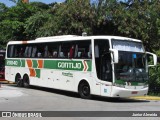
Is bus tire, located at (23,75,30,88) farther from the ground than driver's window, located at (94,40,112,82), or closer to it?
closer to it

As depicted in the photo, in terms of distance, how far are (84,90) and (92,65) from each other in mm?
1510

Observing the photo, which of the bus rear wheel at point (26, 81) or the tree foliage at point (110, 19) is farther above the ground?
the tree foliage at point (110, 19)

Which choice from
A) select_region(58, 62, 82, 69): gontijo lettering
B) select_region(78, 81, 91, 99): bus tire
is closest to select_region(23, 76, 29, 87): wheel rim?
select_region(58, 62, 82, 69): gontijo lettering

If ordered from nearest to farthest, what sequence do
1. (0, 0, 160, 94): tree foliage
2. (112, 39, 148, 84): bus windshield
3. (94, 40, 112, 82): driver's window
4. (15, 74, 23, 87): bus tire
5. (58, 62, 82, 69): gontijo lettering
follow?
(112, 39, 148, 84): bus windshield, (94, 40, 112, 82): driver's window, (58, 62, 82, 69): gontijo lettering, (15, 74, 23, 87): bus tire, (0, 0, 160, 94): tree foliage

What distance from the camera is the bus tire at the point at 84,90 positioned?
20.4 meters

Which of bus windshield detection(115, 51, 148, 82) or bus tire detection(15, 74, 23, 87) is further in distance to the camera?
bus tire detection(15, 74, 23, 87)

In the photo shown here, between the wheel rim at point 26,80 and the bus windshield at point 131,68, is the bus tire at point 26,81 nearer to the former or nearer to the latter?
the wheel rim at point 26,80

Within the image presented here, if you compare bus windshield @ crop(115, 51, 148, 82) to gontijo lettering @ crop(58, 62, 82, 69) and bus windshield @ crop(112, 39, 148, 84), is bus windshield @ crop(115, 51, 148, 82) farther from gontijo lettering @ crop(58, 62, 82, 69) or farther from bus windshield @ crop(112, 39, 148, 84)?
gontijo lettering @ crop(58, 62, 82, 69)

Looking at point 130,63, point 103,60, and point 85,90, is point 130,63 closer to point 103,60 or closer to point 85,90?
point 103,60

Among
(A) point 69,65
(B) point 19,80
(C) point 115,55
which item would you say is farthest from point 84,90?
(B) point 19,80

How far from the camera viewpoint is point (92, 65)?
1989 cm

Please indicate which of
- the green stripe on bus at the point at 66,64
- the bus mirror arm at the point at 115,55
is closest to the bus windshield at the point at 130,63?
the bus mirror arm at the point at 115,55

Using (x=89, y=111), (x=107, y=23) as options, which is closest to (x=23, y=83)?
(x=107, y=23)

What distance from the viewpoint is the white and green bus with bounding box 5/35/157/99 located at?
1903 centimetres
